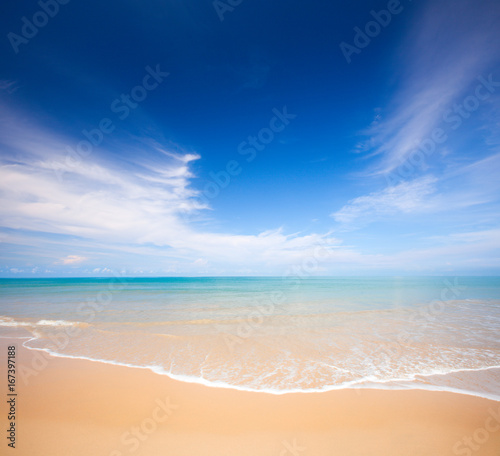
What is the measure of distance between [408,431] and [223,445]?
376 centimetres

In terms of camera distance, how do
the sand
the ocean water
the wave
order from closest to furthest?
1. the sand
2. the ocean water
3. the wave

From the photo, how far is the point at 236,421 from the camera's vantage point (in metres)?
4.71

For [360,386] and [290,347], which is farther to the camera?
[290,347]

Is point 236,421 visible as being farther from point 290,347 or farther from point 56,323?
point 56,323

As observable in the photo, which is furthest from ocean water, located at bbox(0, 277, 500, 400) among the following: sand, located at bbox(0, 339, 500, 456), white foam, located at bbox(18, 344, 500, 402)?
sand, located at bbox(0, 339, 500, 456)

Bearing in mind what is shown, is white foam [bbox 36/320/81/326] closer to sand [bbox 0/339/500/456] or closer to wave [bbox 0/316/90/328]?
wave [bbox 0/316/90/328]

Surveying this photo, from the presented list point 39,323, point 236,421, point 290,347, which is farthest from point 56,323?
point 236,421

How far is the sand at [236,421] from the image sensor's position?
404 centimetres

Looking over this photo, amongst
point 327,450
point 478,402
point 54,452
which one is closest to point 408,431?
point 327,450

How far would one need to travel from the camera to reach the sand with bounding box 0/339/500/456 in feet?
13.2

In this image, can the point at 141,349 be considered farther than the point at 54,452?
Yes

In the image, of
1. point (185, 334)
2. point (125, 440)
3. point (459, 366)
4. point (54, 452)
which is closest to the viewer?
point (54, 452)

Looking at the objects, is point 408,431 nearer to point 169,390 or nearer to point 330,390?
point 330,390

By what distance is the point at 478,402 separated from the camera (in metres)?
5.43
